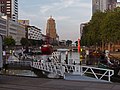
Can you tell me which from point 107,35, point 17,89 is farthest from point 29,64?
point 107,35

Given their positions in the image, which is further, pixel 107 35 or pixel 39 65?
pixel 107 35

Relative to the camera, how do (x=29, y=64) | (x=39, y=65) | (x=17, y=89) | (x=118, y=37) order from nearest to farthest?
(x=17, y=89), (x=39, y=65), (x=29, y=64), (x=118, y=37)

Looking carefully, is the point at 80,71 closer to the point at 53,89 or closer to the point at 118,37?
the point at 53,89

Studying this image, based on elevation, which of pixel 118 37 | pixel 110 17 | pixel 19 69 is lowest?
pixel 19 69

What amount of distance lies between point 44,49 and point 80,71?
38.3m

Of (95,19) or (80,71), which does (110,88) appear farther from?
(95,19)

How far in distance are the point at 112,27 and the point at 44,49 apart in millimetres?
35016

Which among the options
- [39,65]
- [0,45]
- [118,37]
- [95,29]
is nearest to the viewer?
[0,45]

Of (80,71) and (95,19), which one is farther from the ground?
(95,19)

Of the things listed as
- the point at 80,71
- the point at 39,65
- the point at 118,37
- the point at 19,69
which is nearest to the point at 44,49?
the point at 19,69

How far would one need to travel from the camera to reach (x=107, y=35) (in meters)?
96.4

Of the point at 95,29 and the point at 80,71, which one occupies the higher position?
the point at 95,29

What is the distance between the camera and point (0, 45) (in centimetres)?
2473

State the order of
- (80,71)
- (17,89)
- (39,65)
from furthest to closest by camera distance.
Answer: (39,65)
(80,71)
(17,89)
